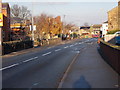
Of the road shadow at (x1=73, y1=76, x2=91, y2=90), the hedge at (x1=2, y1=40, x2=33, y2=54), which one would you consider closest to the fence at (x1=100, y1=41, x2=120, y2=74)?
the road shadow at (x1=73, y1=76, x2=91, y2=90)

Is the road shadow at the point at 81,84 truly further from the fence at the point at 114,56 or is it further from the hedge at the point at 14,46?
the hedge at the point at 14,46

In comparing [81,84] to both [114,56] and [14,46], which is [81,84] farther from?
[14,46]

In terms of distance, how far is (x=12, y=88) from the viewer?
8.79 m

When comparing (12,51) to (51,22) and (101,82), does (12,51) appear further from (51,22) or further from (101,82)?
(51,22)

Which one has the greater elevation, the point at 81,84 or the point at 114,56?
the point at 114,56

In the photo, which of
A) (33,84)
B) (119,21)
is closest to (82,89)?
(33,84)

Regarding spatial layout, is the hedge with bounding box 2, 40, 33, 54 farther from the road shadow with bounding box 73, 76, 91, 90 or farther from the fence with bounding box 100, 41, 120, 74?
the road shadow with bounding box 73, 76, 91, 90

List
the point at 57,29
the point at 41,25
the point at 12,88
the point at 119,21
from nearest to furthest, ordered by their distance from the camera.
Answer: the point at 12,88 → the point at 119,21 → the point at 41,25 → the point at 57,29

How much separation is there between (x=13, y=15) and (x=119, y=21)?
4326 centimetres

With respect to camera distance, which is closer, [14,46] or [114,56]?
[114,56]

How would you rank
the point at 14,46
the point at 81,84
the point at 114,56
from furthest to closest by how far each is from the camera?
the point at 14,46, the point at 114,56, the point at 81,84

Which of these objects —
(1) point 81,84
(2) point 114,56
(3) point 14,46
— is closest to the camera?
(1) point 81,84

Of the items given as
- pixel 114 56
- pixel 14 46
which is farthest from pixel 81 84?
pixel 14 46

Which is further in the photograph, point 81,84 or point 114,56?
point 114,56
